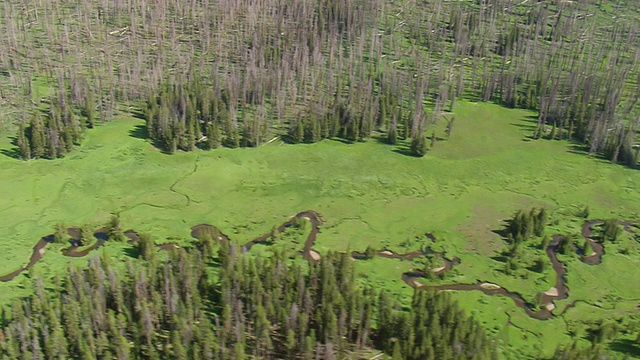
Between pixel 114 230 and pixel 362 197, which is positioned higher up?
pixel 362 197

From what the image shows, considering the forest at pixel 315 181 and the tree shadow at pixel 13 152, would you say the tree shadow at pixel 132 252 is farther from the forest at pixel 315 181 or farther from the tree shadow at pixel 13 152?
the tree shadow at pixel 13 152

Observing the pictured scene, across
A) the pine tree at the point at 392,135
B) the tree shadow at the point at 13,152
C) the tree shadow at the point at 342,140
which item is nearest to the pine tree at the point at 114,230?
the tree shadow at the point at 13,152

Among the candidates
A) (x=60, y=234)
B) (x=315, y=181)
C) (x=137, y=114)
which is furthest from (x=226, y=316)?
(x=137, y=114)

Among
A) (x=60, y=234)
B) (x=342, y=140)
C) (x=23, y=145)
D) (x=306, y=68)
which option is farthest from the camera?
(x=306, y=68)

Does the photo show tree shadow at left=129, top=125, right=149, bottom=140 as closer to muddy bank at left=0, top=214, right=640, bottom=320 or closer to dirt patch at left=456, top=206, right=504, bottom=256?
muddy bank at left=0, top=214, right=640, bottom=320

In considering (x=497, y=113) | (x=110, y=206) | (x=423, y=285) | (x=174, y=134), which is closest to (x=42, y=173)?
(x=110, y=206)

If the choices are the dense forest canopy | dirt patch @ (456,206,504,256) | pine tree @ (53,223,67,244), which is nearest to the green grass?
dirt patch @ (456,206,504,256)

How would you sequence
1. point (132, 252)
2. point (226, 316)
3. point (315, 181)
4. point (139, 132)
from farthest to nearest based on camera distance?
point (139, 132) < point (315, 181) < point (132, 252) < point (226, 316)

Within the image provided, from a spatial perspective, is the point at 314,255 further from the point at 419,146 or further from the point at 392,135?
the point at 392,135
